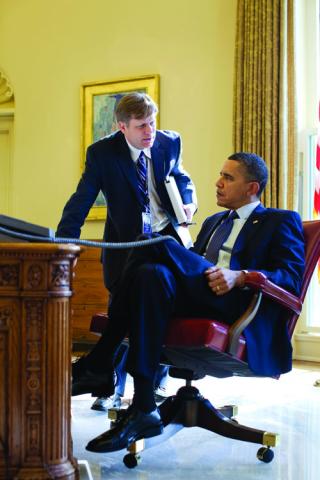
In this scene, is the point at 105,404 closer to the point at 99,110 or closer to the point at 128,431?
the point at 128,431

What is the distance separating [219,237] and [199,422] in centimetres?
83

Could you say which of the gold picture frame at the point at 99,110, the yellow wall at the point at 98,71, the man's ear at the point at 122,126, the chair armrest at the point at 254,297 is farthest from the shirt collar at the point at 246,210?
the gold picture frame at the point at 99,110

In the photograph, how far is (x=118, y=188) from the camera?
11.0 feet

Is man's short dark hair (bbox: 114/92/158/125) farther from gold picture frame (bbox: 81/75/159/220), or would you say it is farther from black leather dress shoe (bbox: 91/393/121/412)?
gold picture frame (bbox: 81/75/159/220)

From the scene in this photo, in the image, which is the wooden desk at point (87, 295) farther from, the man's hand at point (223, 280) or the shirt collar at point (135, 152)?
the man's hand at point (223, 280)

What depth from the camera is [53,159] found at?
7.13m

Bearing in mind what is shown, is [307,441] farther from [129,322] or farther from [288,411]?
[129,322]

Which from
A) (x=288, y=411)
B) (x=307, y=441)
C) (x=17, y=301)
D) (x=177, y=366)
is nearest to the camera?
(x=17, y=301)

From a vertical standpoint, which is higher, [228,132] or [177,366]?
[228,132]

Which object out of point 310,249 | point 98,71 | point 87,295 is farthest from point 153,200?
point 98,71

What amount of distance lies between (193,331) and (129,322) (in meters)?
0.24

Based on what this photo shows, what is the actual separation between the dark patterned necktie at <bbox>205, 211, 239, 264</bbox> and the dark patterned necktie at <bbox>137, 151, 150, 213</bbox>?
0.42 m

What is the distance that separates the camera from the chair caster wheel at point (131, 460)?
8.14ft

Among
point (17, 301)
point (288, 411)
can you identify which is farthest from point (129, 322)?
point (288, 411)
